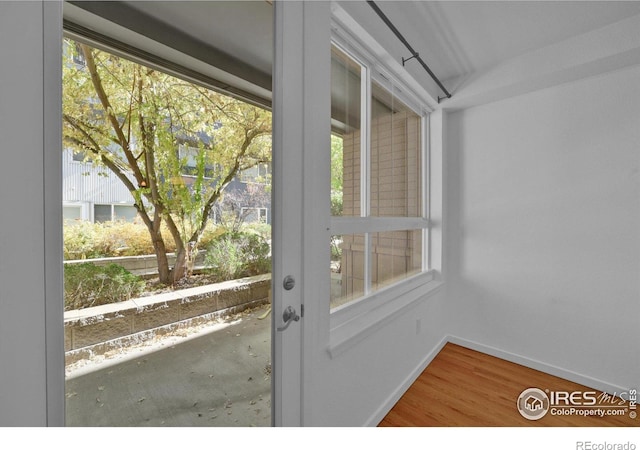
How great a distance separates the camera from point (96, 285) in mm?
702

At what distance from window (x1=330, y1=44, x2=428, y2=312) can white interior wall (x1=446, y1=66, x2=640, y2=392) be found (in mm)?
574

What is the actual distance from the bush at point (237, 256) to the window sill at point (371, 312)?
579mm

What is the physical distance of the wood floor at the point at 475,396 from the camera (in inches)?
68.5

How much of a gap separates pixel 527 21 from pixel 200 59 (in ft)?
7.14

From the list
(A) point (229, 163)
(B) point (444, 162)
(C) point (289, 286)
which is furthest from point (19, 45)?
(B) point (444, 162)

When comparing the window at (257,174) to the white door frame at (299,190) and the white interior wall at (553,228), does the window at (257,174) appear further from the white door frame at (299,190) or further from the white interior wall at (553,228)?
the white interior wall at (553,228)

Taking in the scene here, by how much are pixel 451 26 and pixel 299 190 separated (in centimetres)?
175

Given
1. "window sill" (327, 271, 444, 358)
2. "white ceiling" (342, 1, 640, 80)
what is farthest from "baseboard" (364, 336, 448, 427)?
"white ceiling" (342, 1, 640, 80)

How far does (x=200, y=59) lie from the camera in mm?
887

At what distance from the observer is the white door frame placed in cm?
110

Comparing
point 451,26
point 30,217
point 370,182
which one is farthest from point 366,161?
point 30,217

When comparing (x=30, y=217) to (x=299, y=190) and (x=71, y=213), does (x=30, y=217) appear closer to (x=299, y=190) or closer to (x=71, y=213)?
(x=71, y=213)

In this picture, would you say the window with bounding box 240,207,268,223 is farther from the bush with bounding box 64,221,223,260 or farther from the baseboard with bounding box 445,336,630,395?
the baseboard with bounding box 445,336,630,395
